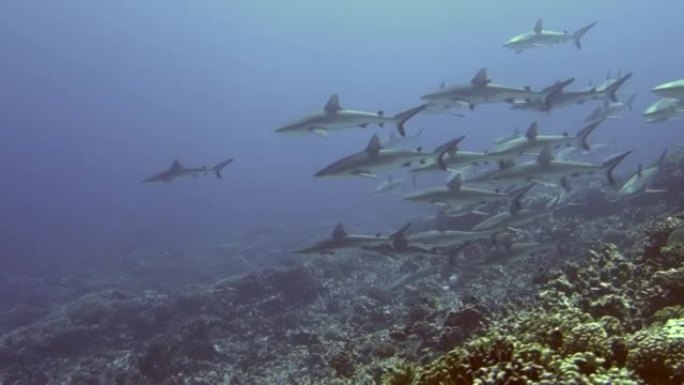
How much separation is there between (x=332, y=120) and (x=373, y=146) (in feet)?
6.90

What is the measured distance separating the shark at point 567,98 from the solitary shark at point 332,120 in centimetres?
343

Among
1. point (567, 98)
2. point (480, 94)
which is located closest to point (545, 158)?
point (567, 98)

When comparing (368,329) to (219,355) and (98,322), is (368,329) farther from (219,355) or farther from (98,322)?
(98,322)

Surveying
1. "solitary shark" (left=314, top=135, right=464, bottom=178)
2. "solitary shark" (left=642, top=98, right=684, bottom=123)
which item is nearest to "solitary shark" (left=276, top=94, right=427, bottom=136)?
"solitary shark" (left=314, top=135, right=464, bottom=178)

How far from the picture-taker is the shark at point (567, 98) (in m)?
13.4

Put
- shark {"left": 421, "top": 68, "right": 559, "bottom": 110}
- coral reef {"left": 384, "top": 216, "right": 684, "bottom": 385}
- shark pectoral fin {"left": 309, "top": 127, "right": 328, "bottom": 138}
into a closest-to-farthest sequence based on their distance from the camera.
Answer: coral reef {"left": 384, "top": 216, "right": 684, "bottom": 385} < shark {"left": 421, "top": 68, "right": 559, "bottom": 110} < shark pectoral fin {"left": 309, "top": 127, "right": 328, "bottom": 138}

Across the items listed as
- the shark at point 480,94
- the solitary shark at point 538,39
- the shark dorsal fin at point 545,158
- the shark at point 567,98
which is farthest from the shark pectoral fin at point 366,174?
the solitary shark at point 538,39

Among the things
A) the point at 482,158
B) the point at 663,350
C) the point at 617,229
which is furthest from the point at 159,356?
the point at 617,229

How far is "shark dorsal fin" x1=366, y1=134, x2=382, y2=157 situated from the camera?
11648mm

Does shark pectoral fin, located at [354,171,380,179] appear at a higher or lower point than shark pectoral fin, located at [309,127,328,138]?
lower

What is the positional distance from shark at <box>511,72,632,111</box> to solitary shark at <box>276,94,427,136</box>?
3.43m

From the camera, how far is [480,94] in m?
13.7

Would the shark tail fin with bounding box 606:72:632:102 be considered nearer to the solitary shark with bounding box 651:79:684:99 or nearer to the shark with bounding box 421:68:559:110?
the shark with bounding box 421:68:559:110

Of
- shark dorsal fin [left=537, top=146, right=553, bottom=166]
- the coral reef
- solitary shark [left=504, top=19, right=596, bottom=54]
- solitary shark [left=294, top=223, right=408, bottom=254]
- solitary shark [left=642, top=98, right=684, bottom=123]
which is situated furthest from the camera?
solitary shark [left=504, top=19, right=596, bottom=54]
